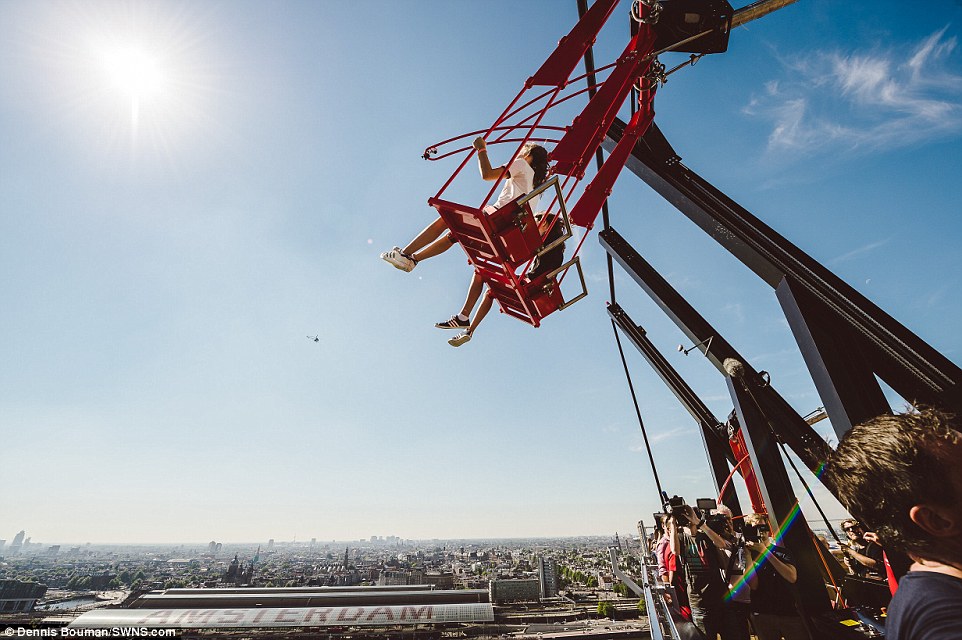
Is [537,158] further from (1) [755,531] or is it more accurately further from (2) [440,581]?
(2) [440,581]

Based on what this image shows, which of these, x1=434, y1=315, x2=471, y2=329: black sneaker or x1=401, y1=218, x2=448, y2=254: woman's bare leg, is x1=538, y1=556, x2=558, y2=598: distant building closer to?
x1=434, y1=315, x2=471, y2=329: black sneaker

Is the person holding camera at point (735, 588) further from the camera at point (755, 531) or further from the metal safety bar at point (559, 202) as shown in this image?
the metal safety bar at point (559, 202)

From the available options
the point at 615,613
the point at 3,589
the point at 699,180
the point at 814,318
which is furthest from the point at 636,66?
the point at 3,589

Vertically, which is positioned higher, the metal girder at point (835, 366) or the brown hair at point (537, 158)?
the brown hair at point (537, 158)

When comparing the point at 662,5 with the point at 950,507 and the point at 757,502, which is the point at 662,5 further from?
the point at 757,502

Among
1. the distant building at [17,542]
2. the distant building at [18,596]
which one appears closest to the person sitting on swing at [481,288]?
the distant building at [18,596]

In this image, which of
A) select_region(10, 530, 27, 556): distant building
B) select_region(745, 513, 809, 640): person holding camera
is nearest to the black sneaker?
select_region(745, 513, 809, 640): person holding camera
